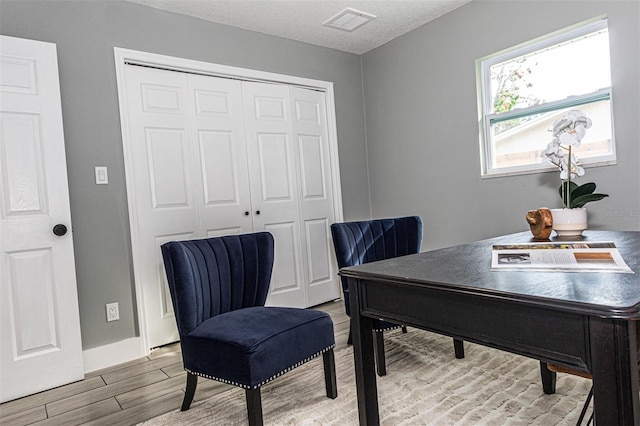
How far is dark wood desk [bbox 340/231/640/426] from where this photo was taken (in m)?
0.82

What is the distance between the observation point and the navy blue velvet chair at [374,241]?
243 cm

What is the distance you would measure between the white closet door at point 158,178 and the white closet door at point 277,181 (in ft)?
1.79

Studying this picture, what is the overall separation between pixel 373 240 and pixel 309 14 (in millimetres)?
1905

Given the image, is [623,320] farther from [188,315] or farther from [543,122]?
[543,122]

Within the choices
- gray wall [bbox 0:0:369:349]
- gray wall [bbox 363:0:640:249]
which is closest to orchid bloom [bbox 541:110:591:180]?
gray wall [bbox 363:0:640:249]

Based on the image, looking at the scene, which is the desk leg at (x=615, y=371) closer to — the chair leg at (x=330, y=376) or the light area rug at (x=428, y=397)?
the light area rug at (x=428, y=397)

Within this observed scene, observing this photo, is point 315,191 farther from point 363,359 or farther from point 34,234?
point 363,359

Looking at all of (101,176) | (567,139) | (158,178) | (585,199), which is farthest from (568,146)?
(101,176)

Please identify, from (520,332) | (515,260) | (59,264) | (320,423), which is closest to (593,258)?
(515,260)

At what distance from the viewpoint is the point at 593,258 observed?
1232 mm

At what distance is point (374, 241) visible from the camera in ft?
8.47

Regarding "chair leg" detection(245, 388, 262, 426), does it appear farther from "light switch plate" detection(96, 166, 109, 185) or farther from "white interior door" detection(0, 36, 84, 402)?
"light switch plate" detection(96, 166, 109, 185)

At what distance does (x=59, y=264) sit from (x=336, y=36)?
2844mm

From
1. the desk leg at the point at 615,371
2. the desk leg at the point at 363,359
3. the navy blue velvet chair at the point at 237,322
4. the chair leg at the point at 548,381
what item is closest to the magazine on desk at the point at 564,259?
the desk leg at the point at 615,371
